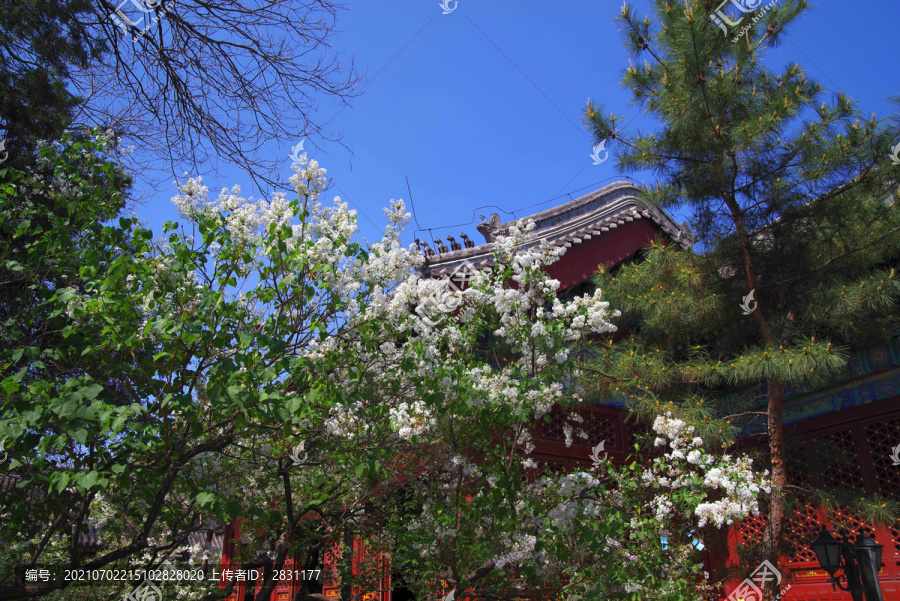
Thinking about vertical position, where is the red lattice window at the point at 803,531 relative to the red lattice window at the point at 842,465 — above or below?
below

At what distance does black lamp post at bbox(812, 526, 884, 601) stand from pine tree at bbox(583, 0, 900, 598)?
69 centimetres

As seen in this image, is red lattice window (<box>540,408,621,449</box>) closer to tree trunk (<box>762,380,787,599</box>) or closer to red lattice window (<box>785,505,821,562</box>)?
red lattice window (<box>785,505,821,562</box>)

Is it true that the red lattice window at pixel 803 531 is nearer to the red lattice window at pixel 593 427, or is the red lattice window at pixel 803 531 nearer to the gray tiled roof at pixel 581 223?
the red lattice window at pixel 593 427

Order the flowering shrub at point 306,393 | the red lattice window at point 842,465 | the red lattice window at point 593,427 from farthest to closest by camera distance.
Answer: the red lattice window at point 593,427
the red lattice window at point 842,465
the flowering shrub at point 306,393

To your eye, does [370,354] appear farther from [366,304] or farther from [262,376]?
[262,376]

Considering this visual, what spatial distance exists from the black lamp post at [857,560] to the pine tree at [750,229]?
69cm

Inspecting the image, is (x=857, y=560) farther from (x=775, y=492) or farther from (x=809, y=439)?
(x=809, y=439)

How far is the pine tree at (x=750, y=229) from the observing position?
251 inches

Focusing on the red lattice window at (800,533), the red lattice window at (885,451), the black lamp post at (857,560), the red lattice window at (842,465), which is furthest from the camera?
the red lattice window at (842,465)

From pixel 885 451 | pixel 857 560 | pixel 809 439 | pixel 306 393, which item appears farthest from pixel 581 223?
pixel 306 393

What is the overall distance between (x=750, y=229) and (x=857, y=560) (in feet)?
12.1

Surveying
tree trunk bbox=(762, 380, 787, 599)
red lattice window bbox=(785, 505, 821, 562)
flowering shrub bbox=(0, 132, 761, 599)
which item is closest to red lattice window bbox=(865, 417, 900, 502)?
red lattice window bbox=(785, 505, 821, 562)

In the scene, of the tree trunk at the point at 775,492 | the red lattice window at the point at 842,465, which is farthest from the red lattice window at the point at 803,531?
the tree trunk at the point at 775,492

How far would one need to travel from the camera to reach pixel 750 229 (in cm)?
745
